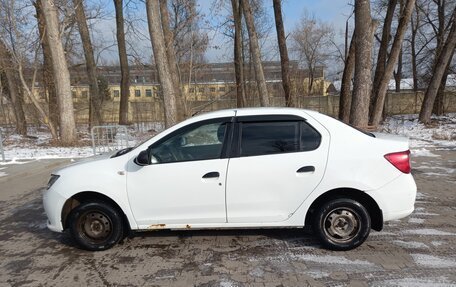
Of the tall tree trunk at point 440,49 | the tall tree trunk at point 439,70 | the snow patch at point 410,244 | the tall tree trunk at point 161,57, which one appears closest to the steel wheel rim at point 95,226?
the snow patch at point 410,244

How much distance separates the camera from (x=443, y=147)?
36.4ft

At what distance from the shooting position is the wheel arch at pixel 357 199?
384 centimetres

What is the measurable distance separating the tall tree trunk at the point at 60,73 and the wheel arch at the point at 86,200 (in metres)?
11.3

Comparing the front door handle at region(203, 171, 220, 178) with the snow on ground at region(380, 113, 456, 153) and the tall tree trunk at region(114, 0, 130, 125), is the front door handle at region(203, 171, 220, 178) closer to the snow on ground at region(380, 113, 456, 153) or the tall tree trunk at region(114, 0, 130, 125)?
the snow on ground at region(380, 113, 456, 153)

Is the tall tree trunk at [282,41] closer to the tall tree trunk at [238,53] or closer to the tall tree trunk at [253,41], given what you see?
the tall tree trunk at [238,53]

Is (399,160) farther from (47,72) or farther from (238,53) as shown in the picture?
(47,72)

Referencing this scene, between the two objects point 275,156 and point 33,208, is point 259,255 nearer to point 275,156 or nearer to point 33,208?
point 275,156

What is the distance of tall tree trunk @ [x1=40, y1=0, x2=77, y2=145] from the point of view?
13.2 m

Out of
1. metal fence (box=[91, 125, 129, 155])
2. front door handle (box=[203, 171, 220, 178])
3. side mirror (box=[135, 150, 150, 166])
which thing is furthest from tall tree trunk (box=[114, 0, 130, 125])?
front door handle (box=[203, 171, 220, 178])

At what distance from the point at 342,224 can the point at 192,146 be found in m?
2.07

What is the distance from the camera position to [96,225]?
13.6 feet

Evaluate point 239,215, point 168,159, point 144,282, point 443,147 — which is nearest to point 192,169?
point 168,159

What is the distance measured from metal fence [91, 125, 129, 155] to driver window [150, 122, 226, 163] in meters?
7.58

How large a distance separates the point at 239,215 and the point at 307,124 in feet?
4.44
